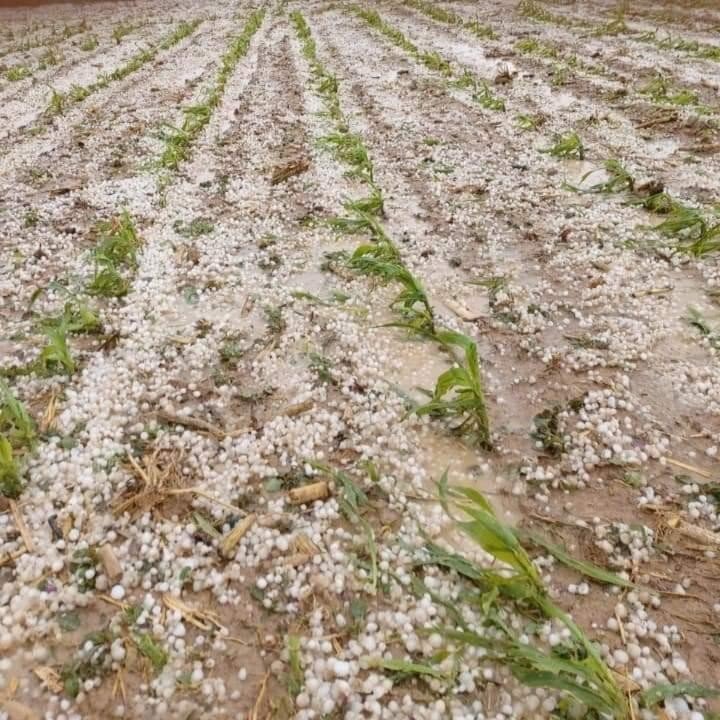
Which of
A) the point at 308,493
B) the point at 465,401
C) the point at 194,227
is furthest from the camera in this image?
the point at 194,227

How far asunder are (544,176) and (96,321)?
499cm

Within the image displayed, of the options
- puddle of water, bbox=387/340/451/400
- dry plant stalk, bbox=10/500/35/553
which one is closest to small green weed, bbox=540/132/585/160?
puddle of water, bbox=387/340/451/400

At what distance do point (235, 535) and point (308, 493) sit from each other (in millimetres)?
420

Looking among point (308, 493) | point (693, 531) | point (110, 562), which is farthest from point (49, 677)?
point (693, 531)

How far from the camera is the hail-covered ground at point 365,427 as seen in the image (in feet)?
7.34

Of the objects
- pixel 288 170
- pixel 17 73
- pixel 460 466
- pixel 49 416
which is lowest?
pixel 460 466

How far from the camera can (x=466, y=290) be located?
4.57 meters

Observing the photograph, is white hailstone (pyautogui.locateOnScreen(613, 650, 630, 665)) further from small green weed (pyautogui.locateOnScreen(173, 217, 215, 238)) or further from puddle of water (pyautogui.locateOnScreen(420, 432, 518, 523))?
small green weed (pyautogui.locateOnScreen(173, 217, 215, 238))

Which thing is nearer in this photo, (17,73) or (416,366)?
(416,366)

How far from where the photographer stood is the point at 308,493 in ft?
9.59

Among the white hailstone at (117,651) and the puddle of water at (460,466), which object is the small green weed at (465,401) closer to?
the puddle of water at (460,466)

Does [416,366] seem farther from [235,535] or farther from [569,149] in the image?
[569,149]

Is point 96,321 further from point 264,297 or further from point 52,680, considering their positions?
point 52,680

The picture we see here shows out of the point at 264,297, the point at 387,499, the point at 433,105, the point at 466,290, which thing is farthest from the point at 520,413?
the point at 433,105
